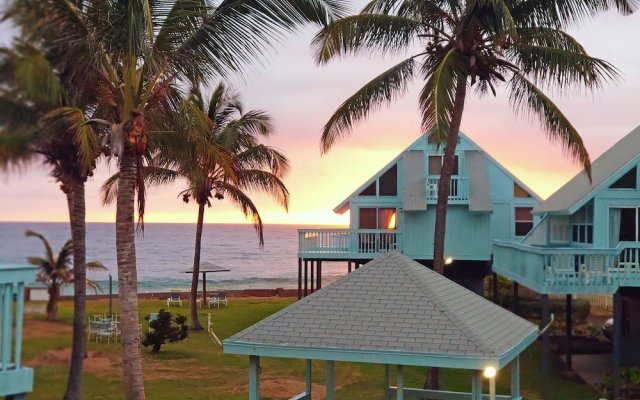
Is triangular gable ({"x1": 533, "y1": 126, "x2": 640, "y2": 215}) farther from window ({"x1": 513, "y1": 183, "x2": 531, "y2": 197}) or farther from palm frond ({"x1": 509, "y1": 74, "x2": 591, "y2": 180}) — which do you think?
window ({"x1": 513, "y1": 183, "x2": 531, "y2": 197})

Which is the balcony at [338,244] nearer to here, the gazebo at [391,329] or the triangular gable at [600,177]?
the triangular gable at [600,177]

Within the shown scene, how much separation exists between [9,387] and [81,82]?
18.6 ft

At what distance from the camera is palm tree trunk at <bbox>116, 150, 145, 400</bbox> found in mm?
13438

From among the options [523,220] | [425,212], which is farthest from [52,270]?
[523,220]

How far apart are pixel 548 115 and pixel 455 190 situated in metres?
13.9

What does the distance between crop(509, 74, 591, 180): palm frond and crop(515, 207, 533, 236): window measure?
15156mm

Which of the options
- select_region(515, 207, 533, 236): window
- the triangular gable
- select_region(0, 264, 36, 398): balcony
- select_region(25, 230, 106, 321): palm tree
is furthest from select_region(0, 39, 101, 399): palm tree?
select_region(515, 207, 533, 236): window

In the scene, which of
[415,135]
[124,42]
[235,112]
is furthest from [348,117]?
[415,135]

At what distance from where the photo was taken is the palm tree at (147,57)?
12.6 m

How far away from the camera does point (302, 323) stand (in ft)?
39.3

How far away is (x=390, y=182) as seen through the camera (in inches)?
1352

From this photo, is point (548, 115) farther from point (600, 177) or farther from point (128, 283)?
point (128, 283)

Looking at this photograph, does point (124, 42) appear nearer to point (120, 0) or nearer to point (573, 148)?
point (120, 0)

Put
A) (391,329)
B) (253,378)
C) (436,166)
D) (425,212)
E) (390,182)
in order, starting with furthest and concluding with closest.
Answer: (390,182), (436,166), (425,212), (253,378), (391,329)
